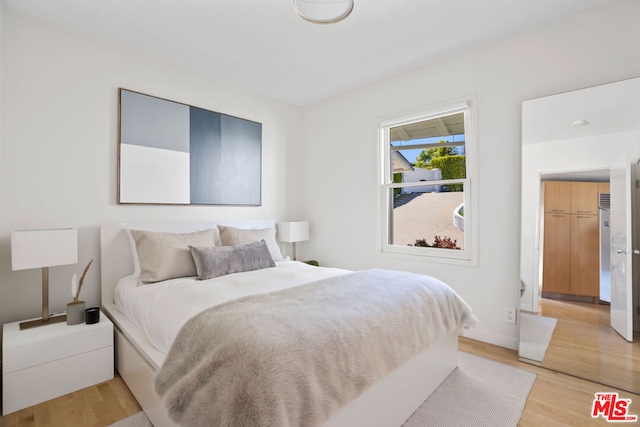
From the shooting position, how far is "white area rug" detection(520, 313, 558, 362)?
2443 millimetres

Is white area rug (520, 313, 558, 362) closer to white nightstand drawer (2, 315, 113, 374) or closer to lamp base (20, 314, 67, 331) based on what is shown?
white nightstand drawer (2, 315, 113, 374)

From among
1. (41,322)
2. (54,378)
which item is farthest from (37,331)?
(54,378)

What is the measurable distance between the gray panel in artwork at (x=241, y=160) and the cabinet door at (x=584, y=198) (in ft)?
9.87

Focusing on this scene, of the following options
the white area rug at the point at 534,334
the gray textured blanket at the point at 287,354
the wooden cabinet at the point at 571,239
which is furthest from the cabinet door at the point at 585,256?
the gray textured blanket at the point at 287,354

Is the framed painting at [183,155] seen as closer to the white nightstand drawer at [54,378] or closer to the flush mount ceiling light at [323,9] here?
the white nightstand drawer at [54,378]

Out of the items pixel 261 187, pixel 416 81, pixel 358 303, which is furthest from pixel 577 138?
pixel 261 187

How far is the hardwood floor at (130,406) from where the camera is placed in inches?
69.0

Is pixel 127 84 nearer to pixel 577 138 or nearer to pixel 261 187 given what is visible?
pixel 261 187

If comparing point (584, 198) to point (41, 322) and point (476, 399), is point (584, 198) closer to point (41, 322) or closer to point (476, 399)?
point (476, 399)

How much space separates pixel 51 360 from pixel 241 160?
235cm

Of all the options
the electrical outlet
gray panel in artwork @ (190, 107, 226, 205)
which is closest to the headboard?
gray panel in artwork @ (190, 107, 226, 205)

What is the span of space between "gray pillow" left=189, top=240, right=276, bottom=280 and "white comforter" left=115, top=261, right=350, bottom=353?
0.07m

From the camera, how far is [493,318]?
2.72m

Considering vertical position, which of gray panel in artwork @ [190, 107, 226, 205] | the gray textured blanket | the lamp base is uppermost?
gray panel in artwork @ [190, 107, 226, 205]
